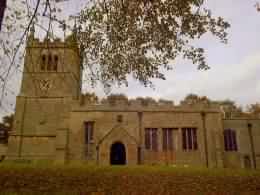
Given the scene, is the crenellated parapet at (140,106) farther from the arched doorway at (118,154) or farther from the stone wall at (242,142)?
the arched doorway at (118,154)

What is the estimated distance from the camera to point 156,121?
25312 mm

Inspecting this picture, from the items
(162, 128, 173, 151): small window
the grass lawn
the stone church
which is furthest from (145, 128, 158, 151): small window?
the grass lawn

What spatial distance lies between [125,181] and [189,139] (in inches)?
469

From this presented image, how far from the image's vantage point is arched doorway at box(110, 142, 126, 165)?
2534 centimetres

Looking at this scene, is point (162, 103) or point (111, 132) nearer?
point (111, 132)

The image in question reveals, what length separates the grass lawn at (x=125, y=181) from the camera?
13.3 m

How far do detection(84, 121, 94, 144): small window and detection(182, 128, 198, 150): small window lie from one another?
331 inches

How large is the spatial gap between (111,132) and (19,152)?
10692 mm

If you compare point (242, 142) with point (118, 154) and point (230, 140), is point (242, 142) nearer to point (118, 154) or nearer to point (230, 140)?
point (230, 140)

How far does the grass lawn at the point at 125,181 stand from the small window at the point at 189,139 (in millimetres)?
8393

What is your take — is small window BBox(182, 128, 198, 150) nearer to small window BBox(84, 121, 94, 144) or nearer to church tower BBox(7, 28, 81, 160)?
small window BBox(84, 121, 94, 144)

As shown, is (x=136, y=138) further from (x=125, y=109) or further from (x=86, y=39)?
(x=86, y=39)

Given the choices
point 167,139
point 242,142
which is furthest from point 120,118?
point 242,142

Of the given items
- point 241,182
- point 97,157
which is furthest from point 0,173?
point 241,182
